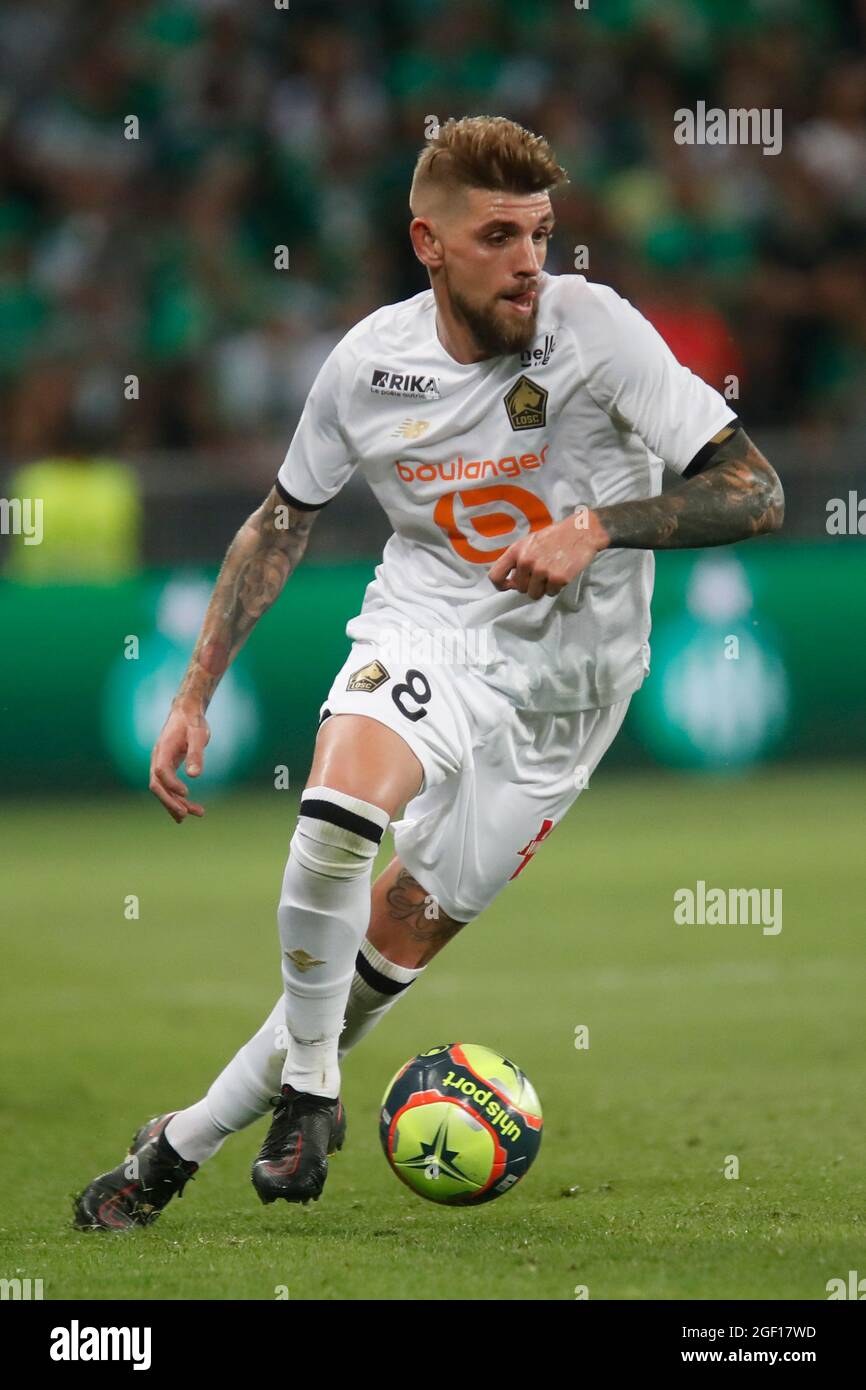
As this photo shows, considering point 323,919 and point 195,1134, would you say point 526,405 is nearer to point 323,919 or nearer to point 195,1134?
point 323,919

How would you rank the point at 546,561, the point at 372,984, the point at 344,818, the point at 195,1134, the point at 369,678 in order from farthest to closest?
the point at 372,984 → the point at 195,1134 → the point at 369,678 → the point at 344,818 → the point at 546,561

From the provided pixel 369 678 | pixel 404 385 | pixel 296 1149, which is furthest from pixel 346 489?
pixel 296 1149

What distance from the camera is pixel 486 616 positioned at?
4.66 m

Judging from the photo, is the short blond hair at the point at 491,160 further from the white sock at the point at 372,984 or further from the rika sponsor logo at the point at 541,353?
the white sock at the point at 372,984

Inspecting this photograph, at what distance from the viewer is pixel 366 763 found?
4266 millimetres

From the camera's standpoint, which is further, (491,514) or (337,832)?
(491,514)

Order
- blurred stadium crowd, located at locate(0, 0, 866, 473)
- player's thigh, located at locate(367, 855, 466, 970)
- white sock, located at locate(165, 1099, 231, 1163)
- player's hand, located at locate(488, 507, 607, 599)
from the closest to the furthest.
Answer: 1. player's hand, located at locate(488, 507, 607, 599)
2. white sock, located at locate(165, 1099, 231, 1163)
3. player's thigh, located at locate(367, 855, 466, 970)
4. blurred stadium crowd, located at locate(0, 0, 866, 473)

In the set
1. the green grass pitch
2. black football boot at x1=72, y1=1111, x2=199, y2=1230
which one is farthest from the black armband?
black football boot at x1=72, y1=1111, x2=199, y2=1230

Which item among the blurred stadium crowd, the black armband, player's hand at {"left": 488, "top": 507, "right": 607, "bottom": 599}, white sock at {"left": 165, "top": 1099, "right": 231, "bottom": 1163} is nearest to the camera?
player's hand at {"left": 488, "top": 507, "right": 607, "bottom": 599}

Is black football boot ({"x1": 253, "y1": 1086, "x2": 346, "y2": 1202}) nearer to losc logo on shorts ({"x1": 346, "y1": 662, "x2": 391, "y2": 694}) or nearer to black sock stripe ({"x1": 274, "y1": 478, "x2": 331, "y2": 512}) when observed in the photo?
losc logo on shorts ({"x1": 346, "y1": 662, "x2": 391, "y2": 694})

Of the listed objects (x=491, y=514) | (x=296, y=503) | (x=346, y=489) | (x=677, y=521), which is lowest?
(x=677, y=521)

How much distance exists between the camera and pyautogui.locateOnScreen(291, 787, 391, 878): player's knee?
165 inches

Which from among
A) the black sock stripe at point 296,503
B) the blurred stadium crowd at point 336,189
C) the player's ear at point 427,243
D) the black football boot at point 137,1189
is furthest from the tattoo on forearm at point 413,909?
the blurred stadium crowd at point 336,189

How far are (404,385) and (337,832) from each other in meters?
1.05
